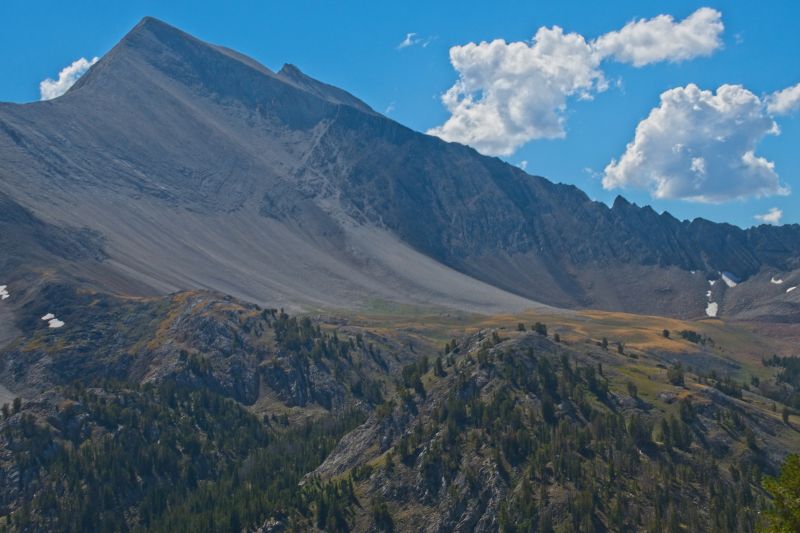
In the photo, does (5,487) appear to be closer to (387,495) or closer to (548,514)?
(387,495)

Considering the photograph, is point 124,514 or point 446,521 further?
point 124,514

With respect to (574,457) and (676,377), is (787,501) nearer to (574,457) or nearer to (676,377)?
(574,457)

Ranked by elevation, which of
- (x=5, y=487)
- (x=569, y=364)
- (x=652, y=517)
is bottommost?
(x=5, y=487)

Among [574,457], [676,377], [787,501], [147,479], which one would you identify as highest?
[787,501]

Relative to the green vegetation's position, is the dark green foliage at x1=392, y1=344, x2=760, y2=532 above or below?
below

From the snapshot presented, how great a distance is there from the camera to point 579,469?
131500mm

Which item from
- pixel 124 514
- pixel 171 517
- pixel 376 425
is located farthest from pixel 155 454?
pixel 376 425

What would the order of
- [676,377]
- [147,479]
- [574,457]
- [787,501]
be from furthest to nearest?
[147,479]
[676,377]
[574,457]
[787,501]

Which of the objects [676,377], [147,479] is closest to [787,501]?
[676,377]

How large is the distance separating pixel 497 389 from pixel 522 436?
19.3m

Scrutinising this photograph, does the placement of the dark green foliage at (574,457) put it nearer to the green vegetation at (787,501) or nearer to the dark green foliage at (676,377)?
the dark green foliage at (676,377)

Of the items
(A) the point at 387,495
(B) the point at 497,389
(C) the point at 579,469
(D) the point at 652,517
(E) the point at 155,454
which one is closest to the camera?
(D) the point at 652,517

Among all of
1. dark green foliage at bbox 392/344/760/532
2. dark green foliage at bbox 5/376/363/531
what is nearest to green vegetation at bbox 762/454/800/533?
dark green foliage at bbox 392/344/760/532

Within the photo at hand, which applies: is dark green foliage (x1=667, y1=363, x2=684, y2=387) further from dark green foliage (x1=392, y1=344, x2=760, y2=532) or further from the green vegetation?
the green vegetation
